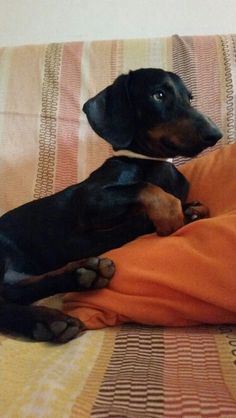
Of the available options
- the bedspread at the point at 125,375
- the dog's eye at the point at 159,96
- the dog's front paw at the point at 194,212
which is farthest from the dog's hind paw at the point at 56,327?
the dog's eye at the point at 159,96

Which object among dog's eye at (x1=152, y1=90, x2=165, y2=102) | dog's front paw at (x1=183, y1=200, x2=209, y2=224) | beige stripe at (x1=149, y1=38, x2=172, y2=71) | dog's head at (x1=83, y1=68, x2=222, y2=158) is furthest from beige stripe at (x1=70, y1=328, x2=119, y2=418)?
beige stripe at (x1=149, y1=38, x2=172, y2=71)

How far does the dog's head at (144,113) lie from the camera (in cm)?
138

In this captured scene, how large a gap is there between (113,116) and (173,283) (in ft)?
2.01

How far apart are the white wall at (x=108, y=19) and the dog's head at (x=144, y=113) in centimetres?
73

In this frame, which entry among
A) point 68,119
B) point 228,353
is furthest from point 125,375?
point 68,119

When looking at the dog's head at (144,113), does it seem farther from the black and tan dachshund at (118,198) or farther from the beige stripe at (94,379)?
the beige stripe at (94,379)

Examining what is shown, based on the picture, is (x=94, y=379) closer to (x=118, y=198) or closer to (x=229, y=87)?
(x=118, y=198)

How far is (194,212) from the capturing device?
4.35 feet

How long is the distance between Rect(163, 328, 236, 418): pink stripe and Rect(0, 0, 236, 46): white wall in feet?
4.99

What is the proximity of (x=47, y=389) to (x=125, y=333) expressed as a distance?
32 centimetres

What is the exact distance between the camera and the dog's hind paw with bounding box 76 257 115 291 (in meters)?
1.08

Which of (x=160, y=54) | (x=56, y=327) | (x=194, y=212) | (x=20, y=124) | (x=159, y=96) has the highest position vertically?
(x=160, y=54)

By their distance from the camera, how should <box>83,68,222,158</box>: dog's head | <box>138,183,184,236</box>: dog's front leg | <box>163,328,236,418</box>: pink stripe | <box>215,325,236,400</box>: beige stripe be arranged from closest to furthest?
<box>163,328,236,418</box>: pink stripe → <box>215,325,236,400</box>: beige stripe → <box>138,183,184,236</box>: dog's front leg → <box>83,68,222,158</box>: dog's head

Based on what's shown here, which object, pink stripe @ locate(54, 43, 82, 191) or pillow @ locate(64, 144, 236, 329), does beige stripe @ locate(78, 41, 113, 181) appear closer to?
pink stripe @ locate(54, 43, 82, 191)
